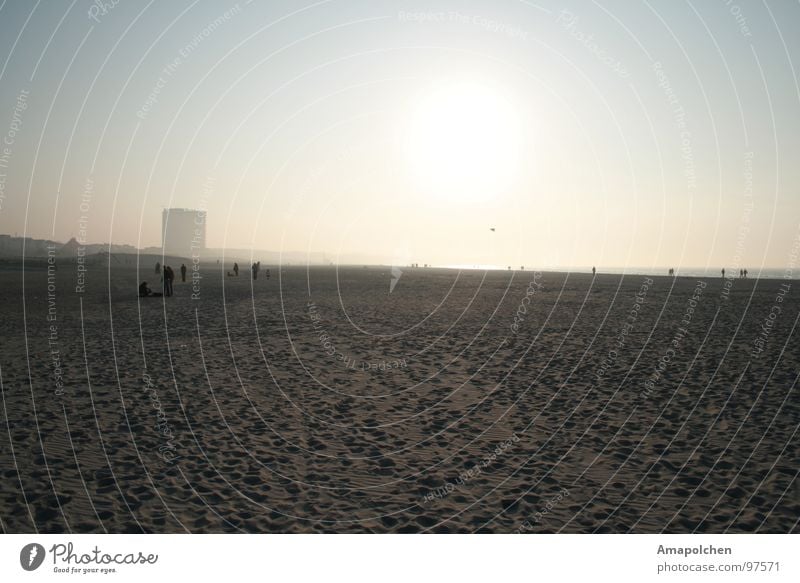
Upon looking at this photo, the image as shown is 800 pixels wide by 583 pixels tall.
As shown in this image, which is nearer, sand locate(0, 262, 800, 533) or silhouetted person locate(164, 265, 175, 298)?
sand locate(0, 262, 800, 533)

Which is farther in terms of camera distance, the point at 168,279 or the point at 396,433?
the point at 168,279

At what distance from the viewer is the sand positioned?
620 centimetres

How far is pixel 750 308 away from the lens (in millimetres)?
32625

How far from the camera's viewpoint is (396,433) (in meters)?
9.15

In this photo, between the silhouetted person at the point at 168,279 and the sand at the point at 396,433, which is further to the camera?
the silhouetted person at the point at 168,279

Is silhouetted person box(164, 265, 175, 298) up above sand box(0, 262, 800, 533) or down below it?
above

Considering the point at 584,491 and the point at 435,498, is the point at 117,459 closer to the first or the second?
the point at 435,498

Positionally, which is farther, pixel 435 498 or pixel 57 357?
pixel 57 357

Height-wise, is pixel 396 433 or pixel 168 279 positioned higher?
pixel 168 279

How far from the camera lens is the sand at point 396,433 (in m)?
6.20

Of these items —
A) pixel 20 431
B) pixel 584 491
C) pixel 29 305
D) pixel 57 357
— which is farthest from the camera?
pixel 29 305

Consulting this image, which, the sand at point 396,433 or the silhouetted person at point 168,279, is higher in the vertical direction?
the silhouetted person at point 168,279

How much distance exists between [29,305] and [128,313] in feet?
26.6
